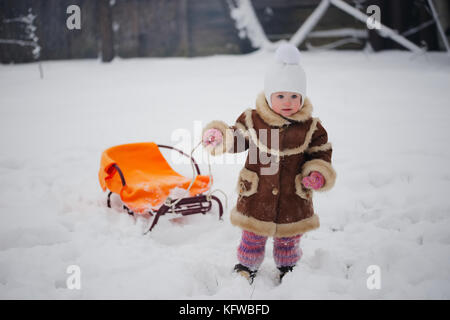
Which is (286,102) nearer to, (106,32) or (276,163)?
(276,163)

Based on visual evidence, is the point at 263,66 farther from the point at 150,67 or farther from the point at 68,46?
the point at 68,46

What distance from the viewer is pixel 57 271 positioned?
2107 mm

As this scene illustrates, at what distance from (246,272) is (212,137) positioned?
769 millimetres

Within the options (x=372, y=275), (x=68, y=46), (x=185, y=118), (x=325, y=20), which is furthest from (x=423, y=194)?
(x=68, y=46)

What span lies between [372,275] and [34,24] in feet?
Result: 26.6

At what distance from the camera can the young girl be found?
6.06ft

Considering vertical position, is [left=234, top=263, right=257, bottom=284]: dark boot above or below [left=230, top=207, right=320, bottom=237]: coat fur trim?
below

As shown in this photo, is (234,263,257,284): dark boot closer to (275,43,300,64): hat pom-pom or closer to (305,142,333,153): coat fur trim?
(305,142,333,153): coat fur trim

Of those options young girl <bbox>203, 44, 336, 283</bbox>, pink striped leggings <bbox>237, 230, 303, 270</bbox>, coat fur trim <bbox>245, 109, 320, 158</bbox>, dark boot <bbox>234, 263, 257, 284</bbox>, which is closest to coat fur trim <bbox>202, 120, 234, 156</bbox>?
young girl <bbox>203, 44, 336, 283</bbox>

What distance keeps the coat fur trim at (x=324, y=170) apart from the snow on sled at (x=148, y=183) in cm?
85

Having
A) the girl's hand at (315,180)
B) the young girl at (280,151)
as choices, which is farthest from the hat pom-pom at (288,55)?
the girl's hand at (315,180)

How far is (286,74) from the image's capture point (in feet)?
5.99

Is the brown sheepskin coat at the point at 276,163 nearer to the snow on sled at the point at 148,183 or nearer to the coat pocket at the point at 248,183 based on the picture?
the coat pocket at the point at 248,183

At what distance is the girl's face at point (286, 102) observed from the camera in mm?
1842
